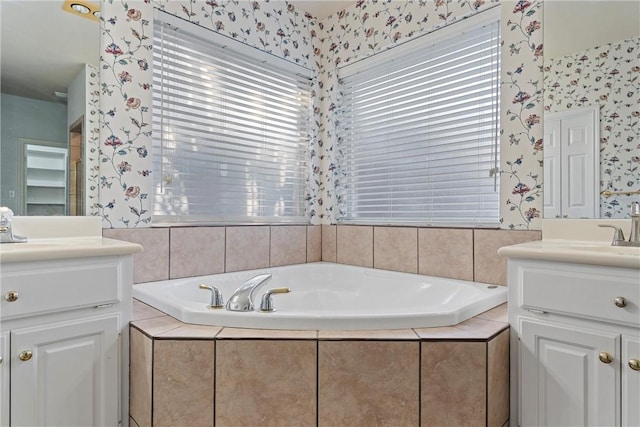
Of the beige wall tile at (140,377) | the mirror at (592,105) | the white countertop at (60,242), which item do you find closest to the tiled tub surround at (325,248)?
the white countertop at (60,242)

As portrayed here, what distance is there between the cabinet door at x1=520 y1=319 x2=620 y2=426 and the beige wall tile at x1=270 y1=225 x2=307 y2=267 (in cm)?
157

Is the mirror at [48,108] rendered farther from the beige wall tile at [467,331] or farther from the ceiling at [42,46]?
the beige wall tile at [467,331]

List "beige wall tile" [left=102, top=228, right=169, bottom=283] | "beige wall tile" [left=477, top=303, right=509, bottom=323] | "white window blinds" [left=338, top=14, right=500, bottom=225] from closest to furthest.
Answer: "beige wall tile" [left=477, top=303, right=509, bottom=323]
"beige wall tile" [left=102, top=228, right=169, bottom=283]
"white window blinds" [left=338, top=14, right=500, bottom=225]

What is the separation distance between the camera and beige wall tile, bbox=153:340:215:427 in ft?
4.04

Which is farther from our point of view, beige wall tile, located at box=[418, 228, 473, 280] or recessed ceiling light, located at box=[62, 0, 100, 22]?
beige wall tile, located at box=[418, 228, 473, 280]

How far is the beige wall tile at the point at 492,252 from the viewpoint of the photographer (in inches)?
75.5

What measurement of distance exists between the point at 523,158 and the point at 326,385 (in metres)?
1.44

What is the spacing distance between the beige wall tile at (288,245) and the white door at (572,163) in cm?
151

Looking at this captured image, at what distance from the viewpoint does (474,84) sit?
82.8 inches

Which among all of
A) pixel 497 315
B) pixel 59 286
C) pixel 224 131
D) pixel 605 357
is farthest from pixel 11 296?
pixel 605 357

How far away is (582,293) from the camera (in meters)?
1.21

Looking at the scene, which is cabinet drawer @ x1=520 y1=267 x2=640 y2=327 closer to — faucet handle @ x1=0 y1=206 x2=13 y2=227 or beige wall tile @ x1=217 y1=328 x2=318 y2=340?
beige wall tile @ x1=217 y1=328 x2=318 y2=340

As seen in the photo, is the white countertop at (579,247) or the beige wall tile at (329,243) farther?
the beige wall tile at (329,243)

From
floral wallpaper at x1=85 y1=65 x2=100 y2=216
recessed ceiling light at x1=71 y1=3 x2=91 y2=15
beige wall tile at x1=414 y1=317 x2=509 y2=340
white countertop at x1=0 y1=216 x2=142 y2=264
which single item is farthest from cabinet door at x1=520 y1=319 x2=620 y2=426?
recessed ceiling light at x1=71 y1=3 x2=91 y2=15
